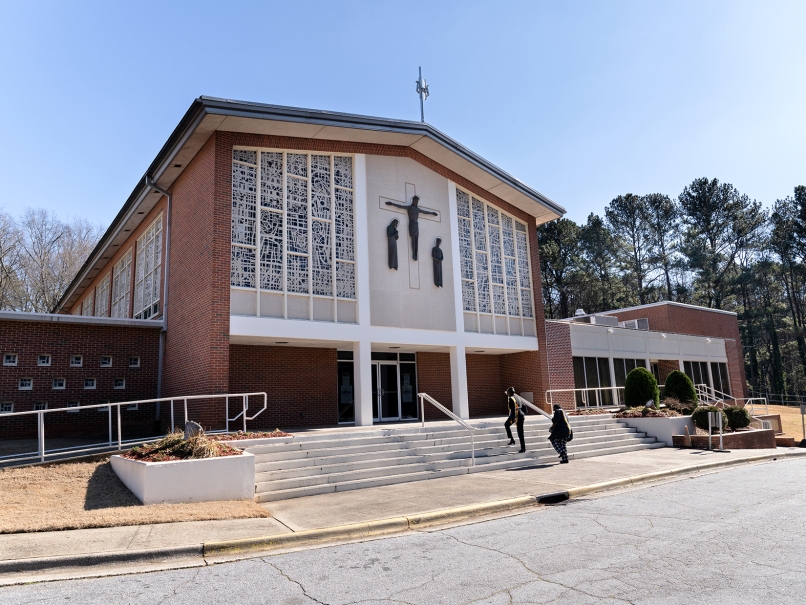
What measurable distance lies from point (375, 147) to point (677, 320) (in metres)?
22.7

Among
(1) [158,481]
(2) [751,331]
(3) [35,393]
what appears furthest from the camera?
(2) [751,331]

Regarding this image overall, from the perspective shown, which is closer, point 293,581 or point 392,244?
point 293,581

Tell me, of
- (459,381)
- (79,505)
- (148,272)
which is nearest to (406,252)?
(459,381)

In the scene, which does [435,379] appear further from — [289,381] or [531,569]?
[531,569]

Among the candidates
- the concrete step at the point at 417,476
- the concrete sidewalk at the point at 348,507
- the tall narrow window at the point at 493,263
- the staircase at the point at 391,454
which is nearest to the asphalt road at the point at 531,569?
the concrete sidewalk at the point at 348,507

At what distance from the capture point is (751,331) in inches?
2064

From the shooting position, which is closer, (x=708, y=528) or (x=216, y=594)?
(x=216, y=594)

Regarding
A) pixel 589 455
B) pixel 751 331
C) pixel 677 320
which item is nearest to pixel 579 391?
pixel 589 455

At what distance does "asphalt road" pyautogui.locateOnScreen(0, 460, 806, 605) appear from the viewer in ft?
16.7

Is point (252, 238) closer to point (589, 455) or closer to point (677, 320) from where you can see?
point (589, 455)

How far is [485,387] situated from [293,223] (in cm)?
1052

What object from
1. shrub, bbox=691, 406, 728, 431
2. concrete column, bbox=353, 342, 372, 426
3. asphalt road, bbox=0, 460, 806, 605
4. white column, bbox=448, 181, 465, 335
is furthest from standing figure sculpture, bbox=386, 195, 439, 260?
asphalt road, bbox=0, 460, 806, 605

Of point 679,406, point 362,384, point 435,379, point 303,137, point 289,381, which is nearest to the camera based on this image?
point 303,137

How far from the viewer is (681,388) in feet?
70.8
